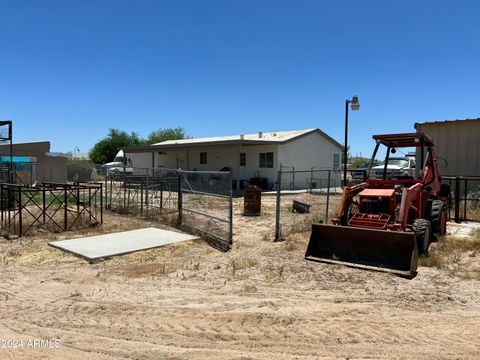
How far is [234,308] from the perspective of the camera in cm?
492

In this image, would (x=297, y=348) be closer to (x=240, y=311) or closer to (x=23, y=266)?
(x=240, y=311)

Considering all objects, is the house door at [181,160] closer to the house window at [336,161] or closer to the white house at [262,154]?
the white house at [262,154]

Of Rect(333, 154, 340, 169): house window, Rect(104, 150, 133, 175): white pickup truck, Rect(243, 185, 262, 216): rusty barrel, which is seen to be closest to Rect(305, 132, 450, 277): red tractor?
Rect(243, 185, 262, 216): rusty barrel

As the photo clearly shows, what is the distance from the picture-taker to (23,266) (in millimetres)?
7180

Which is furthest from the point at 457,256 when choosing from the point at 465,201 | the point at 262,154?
the point at 262,154

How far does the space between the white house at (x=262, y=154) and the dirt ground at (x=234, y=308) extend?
58.4 feet

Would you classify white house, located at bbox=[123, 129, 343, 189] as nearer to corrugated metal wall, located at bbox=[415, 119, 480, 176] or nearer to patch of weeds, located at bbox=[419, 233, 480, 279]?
corrugated metal wall, located at bbox=[415, 119, 480, 176]

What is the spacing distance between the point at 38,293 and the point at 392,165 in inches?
642

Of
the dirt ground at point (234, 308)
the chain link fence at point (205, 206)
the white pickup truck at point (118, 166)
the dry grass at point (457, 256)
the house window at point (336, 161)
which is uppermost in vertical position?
the house window at point (336, 161)

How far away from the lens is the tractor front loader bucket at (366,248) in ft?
21.2

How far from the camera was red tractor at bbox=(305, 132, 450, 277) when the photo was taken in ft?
21.7

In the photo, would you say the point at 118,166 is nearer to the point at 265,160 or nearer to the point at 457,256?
the point at 265,160

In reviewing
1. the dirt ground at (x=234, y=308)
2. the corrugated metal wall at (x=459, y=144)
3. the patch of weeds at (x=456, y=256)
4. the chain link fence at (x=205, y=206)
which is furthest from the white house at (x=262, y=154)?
the dirt ground at (x=234, y=308)

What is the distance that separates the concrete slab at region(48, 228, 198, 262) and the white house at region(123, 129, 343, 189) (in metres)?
14.8
